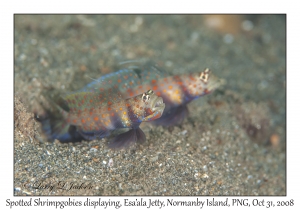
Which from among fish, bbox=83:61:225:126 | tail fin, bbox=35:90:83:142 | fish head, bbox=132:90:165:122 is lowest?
tail fin, bbox=35:90:83:142

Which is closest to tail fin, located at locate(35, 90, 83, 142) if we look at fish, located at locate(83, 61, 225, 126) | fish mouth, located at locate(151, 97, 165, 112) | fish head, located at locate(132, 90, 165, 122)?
fish, located at locate(83, 61, 225, 126)

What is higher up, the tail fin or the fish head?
the fish head

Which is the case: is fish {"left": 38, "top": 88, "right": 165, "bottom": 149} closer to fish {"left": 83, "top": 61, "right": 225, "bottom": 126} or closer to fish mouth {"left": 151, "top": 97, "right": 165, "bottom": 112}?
fish mouth {"left": 151, "top": 97, "right": 165, "bottom": 112}

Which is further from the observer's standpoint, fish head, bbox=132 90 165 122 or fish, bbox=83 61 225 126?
fish, bbox=83 61 225 126

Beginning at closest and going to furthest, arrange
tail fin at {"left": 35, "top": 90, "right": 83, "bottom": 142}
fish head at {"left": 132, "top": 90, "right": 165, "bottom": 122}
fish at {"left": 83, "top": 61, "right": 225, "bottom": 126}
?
fish head at {"left": 132, "top": 90, "right": 165, "bottom": 122}, tail fin at {"left": 35, "top": 90, "right": 83, "bottom": 142}, fish at {"left": 83, "top": 61, "right": 225, "bottom": 126}

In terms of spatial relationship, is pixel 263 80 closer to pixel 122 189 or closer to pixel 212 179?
pixel 212 179

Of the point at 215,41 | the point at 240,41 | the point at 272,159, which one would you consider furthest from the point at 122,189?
the point at 240,41

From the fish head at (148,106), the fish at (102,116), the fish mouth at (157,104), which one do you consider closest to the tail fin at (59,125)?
the fish at (102,116)
